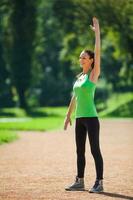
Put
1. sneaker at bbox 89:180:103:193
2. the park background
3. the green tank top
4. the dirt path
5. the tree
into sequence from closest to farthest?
the dirt path
sneaker at bbox 89:180:103:193
the green tank top
the park background
the tree

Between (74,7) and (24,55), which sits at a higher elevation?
(74,7)

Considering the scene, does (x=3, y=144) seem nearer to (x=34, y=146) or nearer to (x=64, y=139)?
(x=34, y=146)

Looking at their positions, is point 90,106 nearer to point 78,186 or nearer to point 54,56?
point 78,186

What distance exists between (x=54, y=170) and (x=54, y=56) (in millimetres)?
75097

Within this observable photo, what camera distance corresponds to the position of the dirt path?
945 centimetres

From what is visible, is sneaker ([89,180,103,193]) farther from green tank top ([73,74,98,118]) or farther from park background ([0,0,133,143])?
park background ([0,0,133,143])

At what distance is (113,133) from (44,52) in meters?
61.4

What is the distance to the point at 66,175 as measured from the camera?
39.3 feet

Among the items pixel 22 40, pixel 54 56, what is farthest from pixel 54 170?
pixel 54 56

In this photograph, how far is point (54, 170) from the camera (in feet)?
42.1

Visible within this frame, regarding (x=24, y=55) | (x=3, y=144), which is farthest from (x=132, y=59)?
(x=3, y=144)

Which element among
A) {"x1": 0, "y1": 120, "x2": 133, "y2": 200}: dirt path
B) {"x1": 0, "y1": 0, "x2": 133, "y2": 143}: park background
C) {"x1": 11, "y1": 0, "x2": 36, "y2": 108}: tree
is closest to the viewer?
{"x1": 0, "y1": 120, "x2": 133, "y2": 200}: dirt path

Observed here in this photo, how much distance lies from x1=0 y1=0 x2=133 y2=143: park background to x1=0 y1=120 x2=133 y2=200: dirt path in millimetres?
10510

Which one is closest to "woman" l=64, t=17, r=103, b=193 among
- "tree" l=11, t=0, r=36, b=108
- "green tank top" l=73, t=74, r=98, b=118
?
"green tank top" l=73, t=74, r=98, b=118
